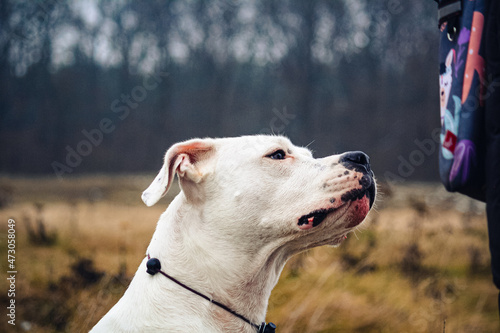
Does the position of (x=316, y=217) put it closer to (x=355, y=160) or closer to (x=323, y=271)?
(x=355, y=160)

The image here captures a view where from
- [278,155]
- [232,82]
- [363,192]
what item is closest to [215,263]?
[278,155]

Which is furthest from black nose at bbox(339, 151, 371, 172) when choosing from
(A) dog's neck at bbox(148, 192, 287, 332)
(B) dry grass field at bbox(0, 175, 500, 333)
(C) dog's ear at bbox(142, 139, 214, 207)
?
(B) dry grass field at bbox(0, 175, 500, 333)

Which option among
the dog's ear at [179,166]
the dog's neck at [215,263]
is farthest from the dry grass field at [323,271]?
the dog's ear at [179,166]

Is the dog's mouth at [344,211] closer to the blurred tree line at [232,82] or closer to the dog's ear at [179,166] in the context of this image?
the dog's ear at [179,166]

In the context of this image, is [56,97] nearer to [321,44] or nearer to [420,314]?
[321,44]

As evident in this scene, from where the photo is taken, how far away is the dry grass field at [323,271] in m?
3.95

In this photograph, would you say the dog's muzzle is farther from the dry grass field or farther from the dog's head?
the dry grass field

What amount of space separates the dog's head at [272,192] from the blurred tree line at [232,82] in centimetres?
612

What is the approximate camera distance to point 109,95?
8.95 m

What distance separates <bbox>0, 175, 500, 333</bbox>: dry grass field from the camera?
395 centimetres

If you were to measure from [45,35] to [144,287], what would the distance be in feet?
23.1

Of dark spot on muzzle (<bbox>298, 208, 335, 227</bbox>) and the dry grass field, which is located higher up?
dark spot on muzzle (<bbox>298, 208, 335, 227</bbox>)

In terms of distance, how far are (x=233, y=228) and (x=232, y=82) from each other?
773 centimetres

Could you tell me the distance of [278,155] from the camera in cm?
234
